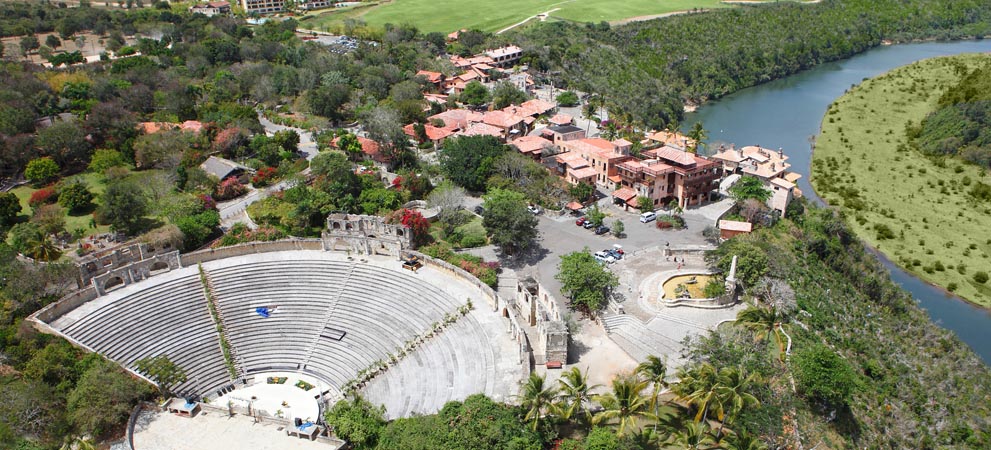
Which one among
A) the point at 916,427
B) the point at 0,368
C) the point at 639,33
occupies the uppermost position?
the point at 639,33

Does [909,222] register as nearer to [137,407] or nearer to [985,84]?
[985,84]

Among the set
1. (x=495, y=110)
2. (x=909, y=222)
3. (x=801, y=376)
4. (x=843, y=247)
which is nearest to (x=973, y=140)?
(x=909, y=222)

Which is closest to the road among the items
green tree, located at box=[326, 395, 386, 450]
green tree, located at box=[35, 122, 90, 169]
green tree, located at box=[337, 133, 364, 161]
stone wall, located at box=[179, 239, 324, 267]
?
green tree, located at box=[337, 133, 364, 161]

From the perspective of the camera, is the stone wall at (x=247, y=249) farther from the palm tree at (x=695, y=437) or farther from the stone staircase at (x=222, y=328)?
the palm tree at (x=695, y=437)

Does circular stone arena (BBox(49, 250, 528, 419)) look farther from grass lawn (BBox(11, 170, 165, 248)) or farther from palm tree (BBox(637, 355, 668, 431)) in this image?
grass lawn (BBox(11, 170, 165, 248))

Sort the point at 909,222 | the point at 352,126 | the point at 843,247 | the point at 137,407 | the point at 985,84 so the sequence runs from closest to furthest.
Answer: the point at 137,407 → the point at 843,247 → the point at 909,222 → the point at 352,126 → the point at 985,84

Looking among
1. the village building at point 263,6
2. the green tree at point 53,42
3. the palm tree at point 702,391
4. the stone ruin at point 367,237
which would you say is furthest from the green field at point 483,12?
the palm tree at point 702,391
